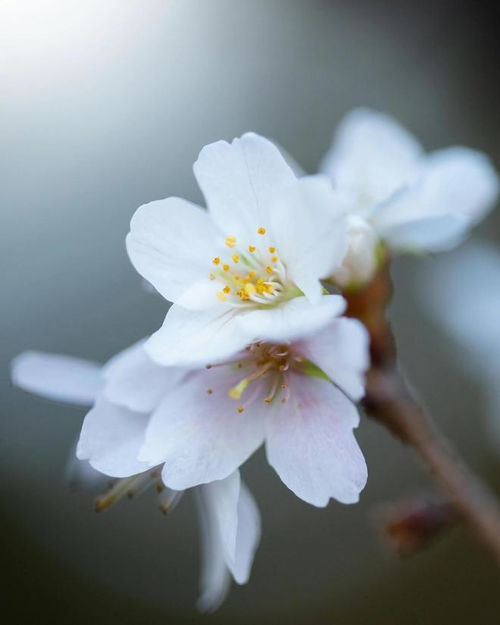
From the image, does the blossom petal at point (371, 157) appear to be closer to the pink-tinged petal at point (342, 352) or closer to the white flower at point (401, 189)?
the white flower at point (401, 189)

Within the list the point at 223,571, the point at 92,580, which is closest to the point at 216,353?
the point at 223,571

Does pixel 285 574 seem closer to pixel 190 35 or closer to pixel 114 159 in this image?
pixel 114 159

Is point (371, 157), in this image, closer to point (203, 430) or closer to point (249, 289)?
point (249, 289)

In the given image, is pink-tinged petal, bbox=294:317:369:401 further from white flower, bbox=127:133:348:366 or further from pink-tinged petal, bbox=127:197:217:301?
pink-tinged petal, bbox=127:197:217:301

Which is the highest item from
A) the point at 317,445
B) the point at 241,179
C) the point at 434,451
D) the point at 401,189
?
the point at 241,179

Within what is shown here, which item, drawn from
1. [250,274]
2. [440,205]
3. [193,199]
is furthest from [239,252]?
[193,199]

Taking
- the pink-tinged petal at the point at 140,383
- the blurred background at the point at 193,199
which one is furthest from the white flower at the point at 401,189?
the blurred background at the point at 193,199
